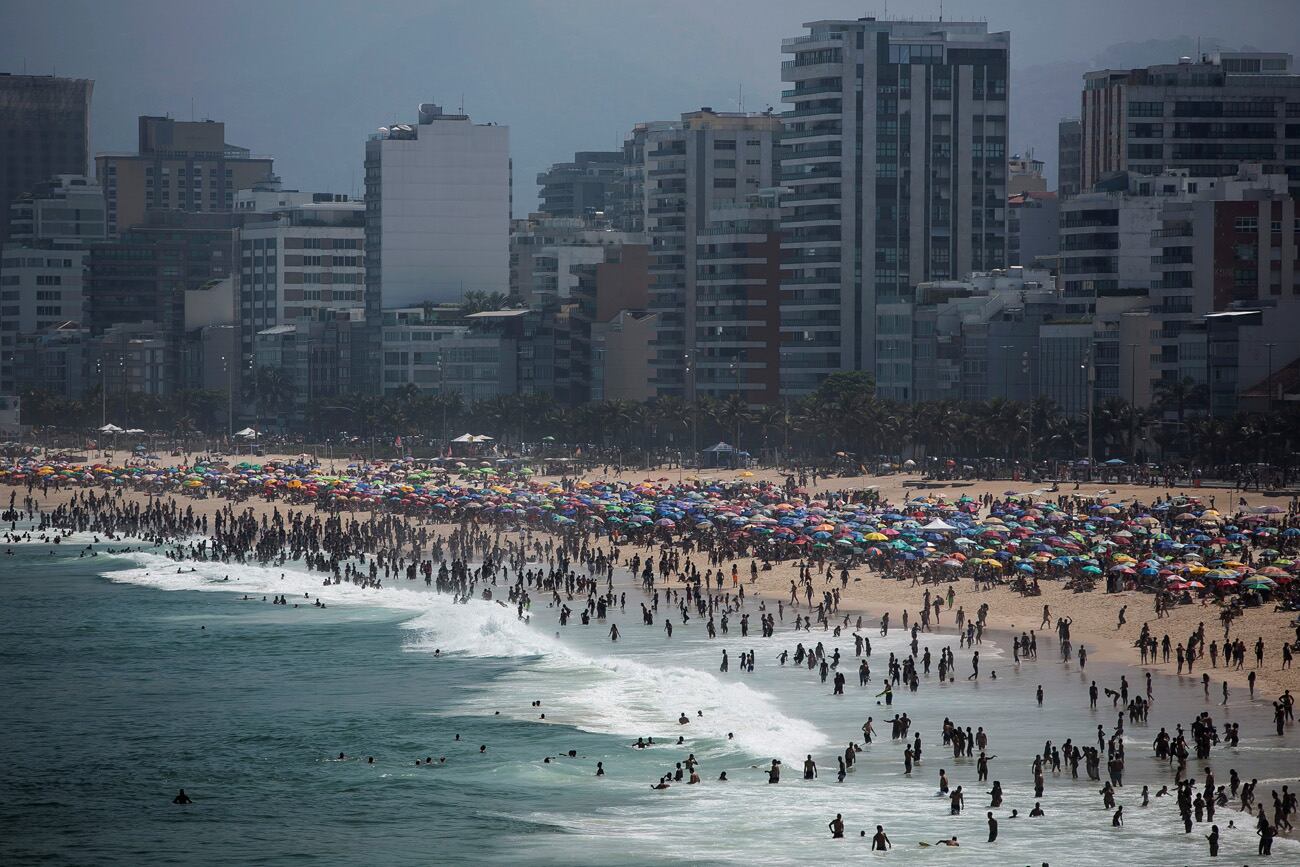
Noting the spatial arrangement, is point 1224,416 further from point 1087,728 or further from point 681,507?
point 1087,728

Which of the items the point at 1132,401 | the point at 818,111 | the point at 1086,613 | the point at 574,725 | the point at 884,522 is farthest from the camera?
the point at 818,111

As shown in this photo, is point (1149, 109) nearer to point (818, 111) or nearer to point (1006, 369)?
point (818, 111)

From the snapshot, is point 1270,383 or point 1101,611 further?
point 1270,383

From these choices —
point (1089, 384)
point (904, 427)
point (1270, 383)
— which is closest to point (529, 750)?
point (1089, 384)

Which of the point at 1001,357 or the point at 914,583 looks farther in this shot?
the point at 1001,357

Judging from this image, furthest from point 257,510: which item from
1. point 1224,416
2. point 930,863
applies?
point 930,863

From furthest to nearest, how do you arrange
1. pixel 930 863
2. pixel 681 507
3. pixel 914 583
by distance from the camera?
pixel 681 507 → pixel 914 583 → pixel 930 863
